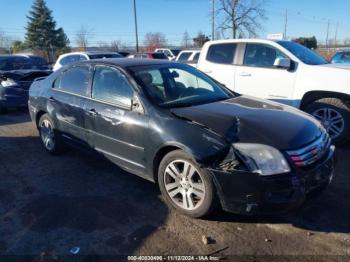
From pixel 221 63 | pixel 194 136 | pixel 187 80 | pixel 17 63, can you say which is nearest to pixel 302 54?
pixel 221 63

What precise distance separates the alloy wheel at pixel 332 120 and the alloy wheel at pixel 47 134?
15.0ft

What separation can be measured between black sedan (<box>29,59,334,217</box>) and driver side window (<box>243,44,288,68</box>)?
2308 mm

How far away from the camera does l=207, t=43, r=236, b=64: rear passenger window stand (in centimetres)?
720

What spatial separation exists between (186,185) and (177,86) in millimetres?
1472

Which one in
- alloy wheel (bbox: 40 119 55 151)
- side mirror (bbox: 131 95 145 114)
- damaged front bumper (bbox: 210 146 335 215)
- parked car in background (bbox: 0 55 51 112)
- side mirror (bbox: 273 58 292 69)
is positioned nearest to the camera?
damaged front bumper (bbox: 210 146 335 215)

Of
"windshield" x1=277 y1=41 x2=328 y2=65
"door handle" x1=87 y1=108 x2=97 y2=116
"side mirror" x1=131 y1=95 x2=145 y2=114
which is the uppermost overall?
"windshield" x1=277 y1=41 x2=328 y2=65

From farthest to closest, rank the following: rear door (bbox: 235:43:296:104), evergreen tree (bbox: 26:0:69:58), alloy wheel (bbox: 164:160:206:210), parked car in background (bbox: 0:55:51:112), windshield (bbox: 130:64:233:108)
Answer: evergreen tree (bbox: 26:0:69:58) < parked car in background (bbox: 0:55:51:112) < rear door (bbox: 235:43:296:104) < windshield (bbox: 130:64:233:108) < alloy wheel (bbox: 164:160:206:210)

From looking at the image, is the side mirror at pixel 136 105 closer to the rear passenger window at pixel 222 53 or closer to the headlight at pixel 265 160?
the headlight at pixel 265 160

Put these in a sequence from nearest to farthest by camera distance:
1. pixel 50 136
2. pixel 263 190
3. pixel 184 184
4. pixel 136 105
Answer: pixel 263 190
pixel 184 184
pixel 136 105
pixel 50 136

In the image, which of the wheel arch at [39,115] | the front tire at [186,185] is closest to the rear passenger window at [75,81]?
the wheel arch at [39,115]

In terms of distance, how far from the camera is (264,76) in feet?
21.3

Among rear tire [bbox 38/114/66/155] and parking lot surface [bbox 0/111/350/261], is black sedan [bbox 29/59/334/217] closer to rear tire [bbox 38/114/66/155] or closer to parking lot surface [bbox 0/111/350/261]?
parking lot surface [bbox 0/111/350/261]

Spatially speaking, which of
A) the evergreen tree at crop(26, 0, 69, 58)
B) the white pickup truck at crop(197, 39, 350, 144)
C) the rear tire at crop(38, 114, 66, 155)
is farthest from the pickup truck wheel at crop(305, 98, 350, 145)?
the evergreen tree at crop(26, 0, 69, 58)

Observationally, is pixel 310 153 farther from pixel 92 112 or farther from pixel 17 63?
pixel 17 63
